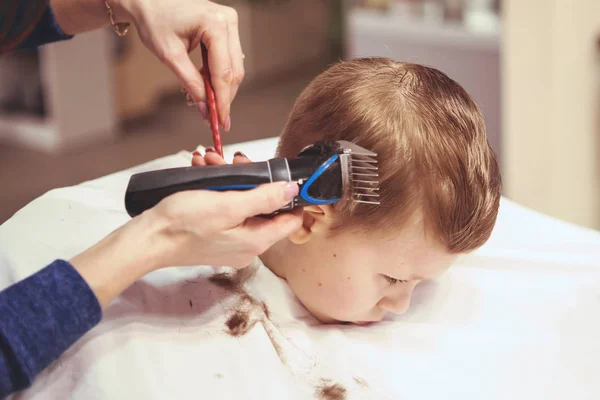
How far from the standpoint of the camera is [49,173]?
3.20m

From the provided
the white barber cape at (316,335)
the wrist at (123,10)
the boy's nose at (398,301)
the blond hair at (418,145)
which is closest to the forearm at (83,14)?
the wrist at (123,10)

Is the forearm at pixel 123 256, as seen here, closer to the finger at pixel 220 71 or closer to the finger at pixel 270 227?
the finger at pixel 270 227

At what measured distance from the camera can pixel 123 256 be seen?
758 mm

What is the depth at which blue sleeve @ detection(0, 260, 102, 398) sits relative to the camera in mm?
723

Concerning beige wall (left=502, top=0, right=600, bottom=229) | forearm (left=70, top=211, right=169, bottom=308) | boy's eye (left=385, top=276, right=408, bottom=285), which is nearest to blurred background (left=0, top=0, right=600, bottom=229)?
beige wall (left=502, top=0, right=600, bottom=229)

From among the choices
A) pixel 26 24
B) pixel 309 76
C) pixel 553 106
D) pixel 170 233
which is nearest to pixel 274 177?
pixel 170 233

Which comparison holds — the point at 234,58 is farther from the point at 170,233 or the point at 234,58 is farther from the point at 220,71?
the point at 170,233

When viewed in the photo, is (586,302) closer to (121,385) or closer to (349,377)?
(349,377)

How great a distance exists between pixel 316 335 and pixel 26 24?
2.19ft

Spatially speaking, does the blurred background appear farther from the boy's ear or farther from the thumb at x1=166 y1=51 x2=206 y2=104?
the boy's ear

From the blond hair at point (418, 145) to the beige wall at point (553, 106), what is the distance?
114 cm

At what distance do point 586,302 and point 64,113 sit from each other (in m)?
2.81

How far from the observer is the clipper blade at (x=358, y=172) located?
2.71 feet

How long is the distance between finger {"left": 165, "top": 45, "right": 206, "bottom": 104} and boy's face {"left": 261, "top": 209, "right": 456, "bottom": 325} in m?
0.25
